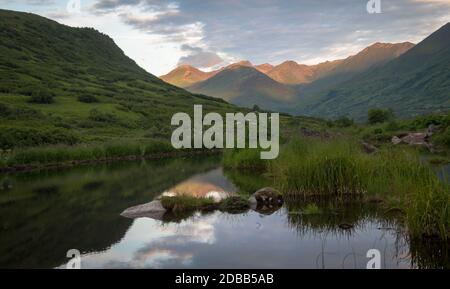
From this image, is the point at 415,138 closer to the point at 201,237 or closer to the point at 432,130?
the point at 432,130

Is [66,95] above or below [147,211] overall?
above

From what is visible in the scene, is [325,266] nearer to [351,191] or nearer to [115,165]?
[351,191]

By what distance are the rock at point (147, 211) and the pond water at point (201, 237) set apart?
45 centimetres

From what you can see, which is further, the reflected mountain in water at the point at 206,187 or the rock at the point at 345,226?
the reflected mountain in water at the point at 206,187

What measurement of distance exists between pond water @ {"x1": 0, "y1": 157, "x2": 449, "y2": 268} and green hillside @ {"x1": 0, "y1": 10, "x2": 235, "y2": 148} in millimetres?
28743

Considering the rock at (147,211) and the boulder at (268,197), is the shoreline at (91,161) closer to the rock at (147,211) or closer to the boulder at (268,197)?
the rock at (147,211)

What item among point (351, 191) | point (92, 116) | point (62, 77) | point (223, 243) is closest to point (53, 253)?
point (223, 243)

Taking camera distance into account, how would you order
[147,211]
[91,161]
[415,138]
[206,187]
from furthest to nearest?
[415,138] < [91,161] < [206,187] < [147,211]

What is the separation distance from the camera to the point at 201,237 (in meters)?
15.7

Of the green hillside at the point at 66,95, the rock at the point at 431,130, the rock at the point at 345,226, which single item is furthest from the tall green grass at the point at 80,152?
the rock at the point at 345,226

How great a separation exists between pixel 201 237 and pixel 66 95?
83.0 m

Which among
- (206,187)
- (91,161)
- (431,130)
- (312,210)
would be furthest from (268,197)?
(431,130)

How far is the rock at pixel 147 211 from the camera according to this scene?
19.5 m
